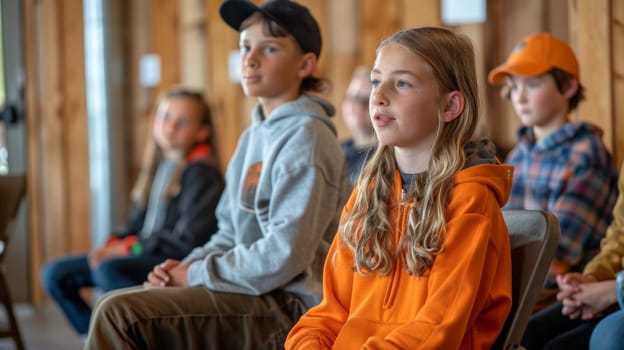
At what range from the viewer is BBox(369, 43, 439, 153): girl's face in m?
1.55

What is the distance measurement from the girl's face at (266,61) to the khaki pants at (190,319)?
0.54 meters

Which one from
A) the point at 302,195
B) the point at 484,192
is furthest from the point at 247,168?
the point at 484,192

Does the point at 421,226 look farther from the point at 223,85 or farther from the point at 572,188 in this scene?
the point at 223,85

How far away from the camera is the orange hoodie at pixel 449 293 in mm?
1393

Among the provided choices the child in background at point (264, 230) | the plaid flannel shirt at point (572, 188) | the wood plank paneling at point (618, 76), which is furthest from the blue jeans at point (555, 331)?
the wood plank paneling at point (618, 76)

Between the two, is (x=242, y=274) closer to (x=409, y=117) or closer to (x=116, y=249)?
(x=409, y=117)

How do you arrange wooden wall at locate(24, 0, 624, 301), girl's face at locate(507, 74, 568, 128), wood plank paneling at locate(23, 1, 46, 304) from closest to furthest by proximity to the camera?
girl's face at locate(507, 74, 568, 128)
wooden wall at locate(24, 0, 624, 301)
wood plank paneling at locate(23, 1, 46, 304)

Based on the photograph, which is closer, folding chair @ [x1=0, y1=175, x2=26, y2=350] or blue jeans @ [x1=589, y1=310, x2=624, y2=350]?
blue jeans @ [x1=589, y1=310, x2=624, y2=350]

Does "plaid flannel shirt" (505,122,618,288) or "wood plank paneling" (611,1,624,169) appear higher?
"wood plank paneling" (611,1,624,169)

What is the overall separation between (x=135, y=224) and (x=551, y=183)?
75.8 inches

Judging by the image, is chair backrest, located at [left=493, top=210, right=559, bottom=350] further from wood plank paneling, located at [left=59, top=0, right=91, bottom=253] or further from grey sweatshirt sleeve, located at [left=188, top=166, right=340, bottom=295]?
wood plank paneling, located at [left=59, top=0, right=91, bottom=253]

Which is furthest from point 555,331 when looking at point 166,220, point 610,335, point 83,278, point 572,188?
point 83,278

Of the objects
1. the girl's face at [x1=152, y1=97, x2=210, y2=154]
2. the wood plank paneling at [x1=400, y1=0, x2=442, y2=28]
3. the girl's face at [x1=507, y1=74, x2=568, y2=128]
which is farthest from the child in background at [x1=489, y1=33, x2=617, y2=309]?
the girl's face at [x1=152, y1=97, x2=210, y2=154]

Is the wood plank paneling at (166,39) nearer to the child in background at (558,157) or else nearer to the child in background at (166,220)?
the child in background at (166,220)
